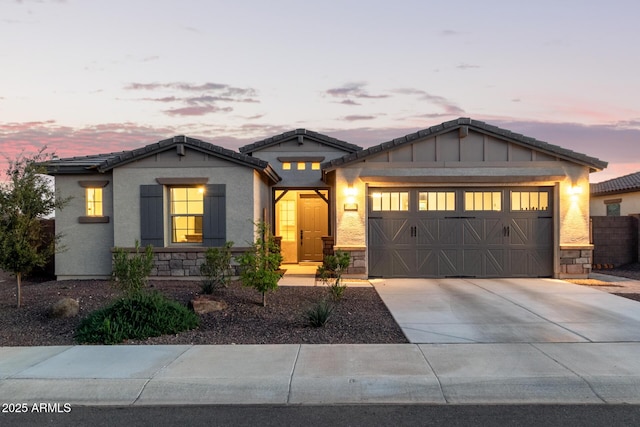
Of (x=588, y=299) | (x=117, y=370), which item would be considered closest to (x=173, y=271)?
(x=117, y=370)

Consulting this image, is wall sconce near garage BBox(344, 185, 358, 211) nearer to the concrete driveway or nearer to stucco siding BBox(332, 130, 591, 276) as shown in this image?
stucco siding BBox(332, 130, 591, 276)

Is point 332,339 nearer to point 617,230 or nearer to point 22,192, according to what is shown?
point 22,192

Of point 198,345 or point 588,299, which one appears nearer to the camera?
point 198,345

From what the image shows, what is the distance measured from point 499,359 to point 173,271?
9.38m

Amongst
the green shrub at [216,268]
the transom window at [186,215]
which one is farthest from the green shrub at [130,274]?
the transom window at [186,215]

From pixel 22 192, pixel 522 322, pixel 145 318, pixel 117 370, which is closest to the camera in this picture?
pixel 117 370

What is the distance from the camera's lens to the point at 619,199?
66.7ft

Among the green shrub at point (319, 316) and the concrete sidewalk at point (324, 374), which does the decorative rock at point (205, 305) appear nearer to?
the concrete sidewalk at point (324, 374)

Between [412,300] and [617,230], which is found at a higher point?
[617,230]

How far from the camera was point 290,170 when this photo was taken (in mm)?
18094

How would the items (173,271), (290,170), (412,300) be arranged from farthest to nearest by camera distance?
1. (290,170)
2. (173,271)
3. (412,300)

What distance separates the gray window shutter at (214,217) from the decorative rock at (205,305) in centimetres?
411

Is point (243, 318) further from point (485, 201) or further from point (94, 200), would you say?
point (485, 201)

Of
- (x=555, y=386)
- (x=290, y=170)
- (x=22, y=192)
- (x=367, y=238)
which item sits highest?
(x=290, y=170)
